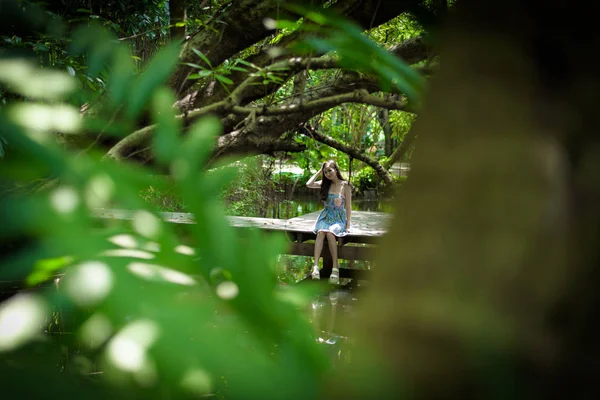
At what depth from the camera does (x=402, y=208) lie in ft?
0.85

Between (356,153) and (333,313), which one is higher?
(356,153)

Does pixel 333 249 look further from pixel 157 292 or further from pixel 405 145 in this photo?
pixel 157 292

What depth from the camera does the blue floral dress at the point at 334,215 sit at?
618cm

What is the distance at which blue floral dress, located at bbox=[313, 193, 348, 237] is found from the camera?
243 inches

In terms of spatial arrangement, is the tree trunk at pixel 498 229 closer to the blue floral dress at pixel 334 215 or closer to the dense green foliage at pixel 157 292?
the dense green foliage at pixel 157 292

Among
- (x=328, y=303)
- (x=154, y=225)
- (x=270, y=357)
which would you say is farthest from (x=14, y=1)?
(x=328, y=303)

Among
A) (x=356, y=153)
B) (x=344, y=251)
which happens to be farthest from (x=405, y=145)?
(x=344, y=251)

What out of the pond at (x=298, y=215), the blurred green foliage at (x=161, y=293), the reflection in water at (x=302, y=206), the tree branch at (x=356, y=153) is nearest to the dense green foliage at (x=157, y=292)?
the blurred green foliage at (x=161, y=293)

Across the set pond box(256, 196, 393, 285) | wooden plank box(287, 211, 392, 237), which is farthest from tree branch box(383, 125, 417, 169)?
wooden plank box(287, 211, 392, 237)

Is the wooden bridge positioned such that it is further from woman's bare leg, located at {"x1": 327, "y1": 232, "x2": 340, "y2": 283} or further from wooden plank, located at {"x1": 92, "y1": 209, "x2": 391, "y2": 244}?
woman's bare leg, located at {"x1": 327, "y1": 232, "x2": 340, "y2": 283}

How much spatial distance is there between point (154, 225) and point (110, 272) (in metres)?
0.06

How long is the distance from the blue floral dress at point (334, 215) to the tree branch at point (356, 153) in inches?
100

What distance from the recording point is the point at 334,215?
621 centimetres

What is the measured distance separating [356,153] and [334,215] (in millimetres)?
3398
